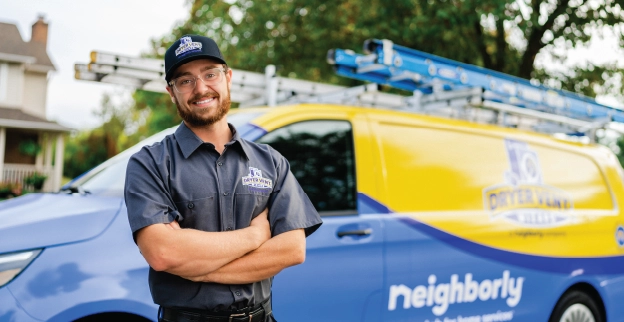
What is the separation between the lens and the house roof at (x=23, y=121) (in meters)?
24.1

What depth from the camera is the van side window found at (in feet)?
11.3

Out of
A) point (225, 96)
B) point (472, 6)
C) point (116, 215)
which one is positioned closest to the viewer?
point (225, 96)

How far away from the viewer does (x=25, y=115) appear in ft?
82.5

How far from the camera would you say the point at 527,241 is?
4.33 metres

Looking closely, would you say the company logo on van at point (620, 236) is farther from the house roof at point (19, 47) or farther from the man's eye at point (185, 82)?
the house roof at point (19, 47)

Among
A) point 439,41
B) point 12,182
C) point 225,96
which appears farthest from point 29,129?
point 225,96

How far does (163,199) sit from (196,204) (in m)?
0.12

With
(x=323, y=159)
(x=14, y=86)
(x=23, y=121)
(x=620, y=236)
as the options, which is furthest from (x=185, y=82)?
(x=14, y=86)

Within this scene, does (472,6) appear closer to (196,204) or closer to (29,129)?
(196,204)

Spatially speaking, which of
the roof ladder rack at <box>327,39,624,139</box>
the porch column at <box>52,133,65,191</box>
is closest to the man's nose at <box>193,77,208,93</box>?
the roof ladder rack at <box>327,39,624,139</box>

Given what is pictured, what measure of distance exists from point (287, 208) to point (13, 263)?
122 cm

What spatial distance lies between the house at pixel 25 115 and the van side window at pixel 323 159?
77.9ft

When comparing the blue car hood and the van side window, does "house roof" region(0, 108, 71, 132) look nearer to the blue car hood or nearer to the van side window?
the blue car hood

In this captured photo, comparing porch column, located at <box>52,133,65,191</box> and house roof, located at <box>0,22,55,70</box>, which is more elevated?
house roof, located at <box>0,22,55,70</box>
